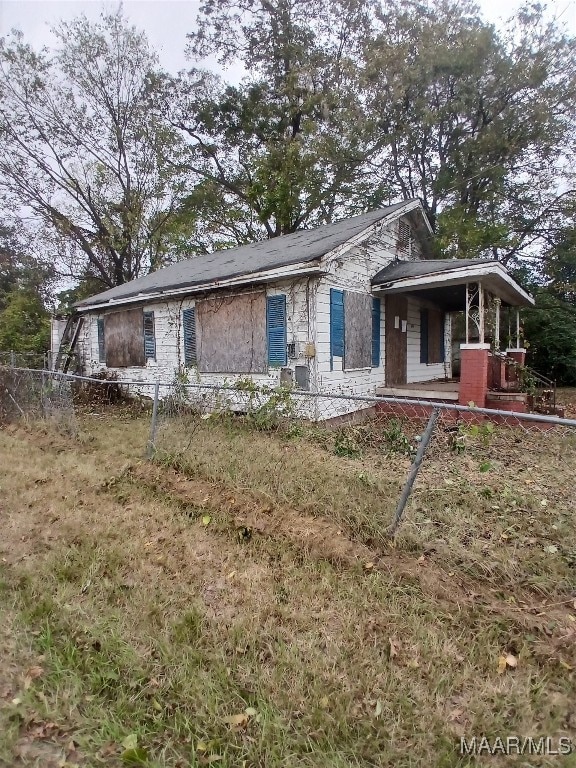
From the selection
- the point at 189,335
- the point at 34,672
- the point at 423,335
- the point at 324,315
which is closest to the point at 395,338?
the point at 423,335

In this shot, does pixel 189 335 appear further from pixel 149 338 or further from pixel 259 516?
pixel 259 516

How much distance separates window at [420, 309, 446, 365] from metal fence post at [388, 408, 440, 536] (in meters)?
8.42

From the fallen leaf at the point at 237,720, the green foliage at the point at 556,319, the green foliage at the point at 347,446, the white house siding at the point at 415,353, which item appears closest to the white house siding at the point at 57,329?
the white house siding at the point at 415,353

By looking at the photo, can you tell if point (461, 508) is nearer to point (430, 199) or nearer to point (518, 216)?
point (518, 216)

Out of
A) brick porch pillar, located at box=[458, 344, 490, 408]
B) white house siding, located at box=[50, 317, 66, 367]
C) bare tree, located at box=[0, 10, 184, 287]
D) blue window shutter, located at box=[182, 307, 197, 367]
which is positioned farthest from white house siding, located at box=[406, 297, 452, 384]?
bare tree, located at box=[0, 10, 184, 287]

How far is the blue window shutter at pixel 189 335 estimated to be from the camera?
8.98m

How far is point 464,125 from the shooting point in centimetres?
1516

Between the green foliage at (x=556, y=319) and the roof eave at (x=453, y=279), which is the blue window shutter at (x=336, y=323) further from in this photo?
the green foliage at (x=556, y=319)

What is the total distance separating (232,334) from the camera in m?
8.22

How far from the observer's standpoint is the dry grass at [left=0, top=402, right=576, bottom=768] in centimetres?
169

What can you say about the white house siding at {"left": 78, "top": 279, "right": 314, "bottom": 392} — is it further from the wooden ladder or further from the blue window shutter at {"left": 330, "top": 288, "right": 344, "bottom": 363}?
the blue window shutter at {"left": 330, "top": 288, "right": 344, "bottom": 363}

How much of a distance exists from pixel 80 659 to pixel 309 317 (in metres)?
5.88

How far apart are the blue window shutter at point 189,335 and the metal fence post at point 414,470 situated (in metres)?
6.80

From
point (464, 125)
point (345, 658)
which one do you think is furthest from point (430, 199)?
point (345, 658)
